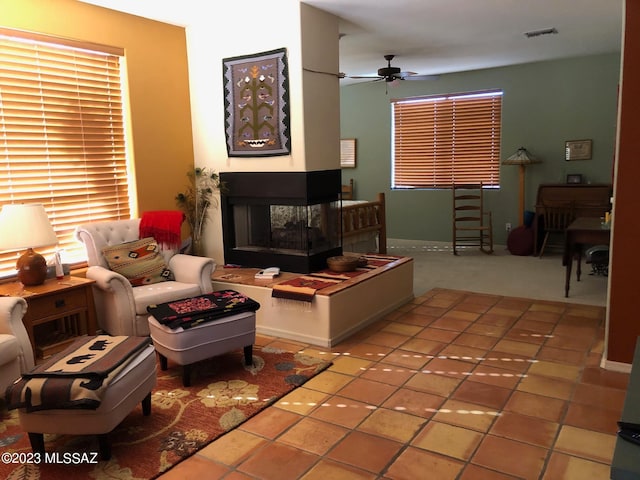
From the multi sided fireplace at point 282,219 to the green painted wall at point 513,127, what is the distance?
361 cm

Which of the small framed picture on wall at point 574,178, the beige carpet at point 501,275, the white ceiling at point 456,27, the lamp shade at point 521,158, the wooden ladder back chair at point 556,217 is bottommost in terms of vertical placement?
the beige carpet at point 501,275

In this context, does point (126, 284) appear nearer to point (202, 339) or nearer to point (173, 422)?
point (202, 339)

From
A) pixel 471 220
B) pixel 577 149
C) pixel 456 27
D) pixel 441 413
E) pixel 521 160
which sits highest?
pixel 456 27

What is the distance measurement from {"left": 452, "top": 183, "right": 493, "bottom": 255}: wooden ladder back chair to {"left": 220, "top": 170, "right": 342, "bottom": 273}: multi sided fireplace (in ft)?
10.3

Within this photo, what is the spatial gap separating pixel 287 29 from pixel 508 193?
4526 millimetres

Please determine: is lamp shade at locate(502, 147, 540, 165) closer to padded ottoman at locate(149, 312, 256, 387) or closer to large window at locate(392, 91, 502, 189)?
large window at locate(392, 91, 502, 189)

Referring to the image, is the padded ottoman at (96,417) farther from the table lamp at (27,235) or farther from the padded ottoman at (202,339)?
the table lamp at (27,235)

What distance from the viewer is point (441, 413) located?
8.91ft

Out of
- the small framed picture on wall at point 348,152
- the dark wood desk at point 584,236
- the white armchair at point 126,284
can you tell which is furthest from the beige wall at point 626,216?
the small framed picture on wall at point 348,152

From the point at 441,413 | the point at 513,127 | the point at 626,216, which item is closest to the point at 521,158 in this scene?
the point at 513,127

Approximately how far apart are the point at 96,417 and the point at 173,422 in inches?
19.8

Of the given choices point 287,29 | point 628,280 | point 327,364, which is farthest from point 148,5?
point 628,280

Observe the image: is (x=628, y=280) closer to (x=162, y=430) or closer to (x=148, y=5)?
(x=162, y=430)

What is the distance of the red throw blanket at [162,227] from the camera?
13.7 ft
